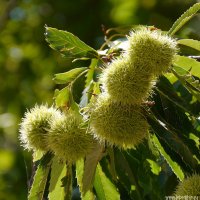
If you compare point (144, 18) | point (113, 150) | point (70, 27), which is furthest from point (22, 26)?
point (113, 150)

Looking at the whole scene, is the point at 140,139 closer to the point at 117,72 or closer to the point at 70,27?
the point at 117,72

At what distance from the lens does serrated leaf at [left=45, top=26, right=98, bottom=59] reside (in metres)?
Answer: 2.29

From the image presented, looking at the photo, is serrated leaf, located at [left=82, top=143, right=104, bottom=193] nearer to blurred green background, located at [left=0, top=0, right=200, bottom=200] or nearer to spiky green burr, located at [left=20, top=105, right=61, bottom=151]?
spiky green burr, located at [left=20, top=105, right=61, bottom=151]

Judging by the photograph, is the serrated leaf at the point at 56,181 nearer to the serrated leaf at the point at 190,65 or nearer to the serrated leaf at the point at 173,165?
the serrated leaf at the point at 173,165

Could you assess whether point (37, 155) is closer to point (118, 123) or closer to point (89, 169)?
point (89, 169)

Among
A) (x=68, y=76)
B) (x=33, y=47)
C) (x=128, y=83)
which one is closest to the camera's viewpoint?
(x=128, y=83)

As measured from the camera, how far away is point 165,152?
2.18 meters

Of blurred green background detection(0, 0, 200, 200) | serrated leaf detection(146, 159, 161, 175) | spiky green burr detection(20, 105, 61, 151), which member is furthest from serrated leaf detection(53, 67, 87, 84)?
blurred green background detection(0, 0, 200, 200)

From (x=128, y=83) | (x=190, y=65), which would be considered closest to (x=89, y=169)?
(x=128, y=83)

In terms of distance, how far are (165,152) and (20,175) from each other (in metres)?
2.38

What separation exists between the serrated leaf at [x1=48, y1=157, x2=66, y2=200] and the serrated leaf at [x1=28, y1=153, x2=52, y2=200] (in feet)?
0.07

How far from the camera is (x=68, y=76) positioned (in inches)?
93.8

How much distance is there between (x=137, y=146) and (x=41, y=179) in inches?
15.3

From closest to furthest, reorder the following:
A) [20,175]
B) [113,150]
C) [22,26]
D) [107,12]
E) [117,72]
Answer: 1. [117,72]
2. [113,150]
3. [20,175]
4. [107,12]
5. [22,26]
